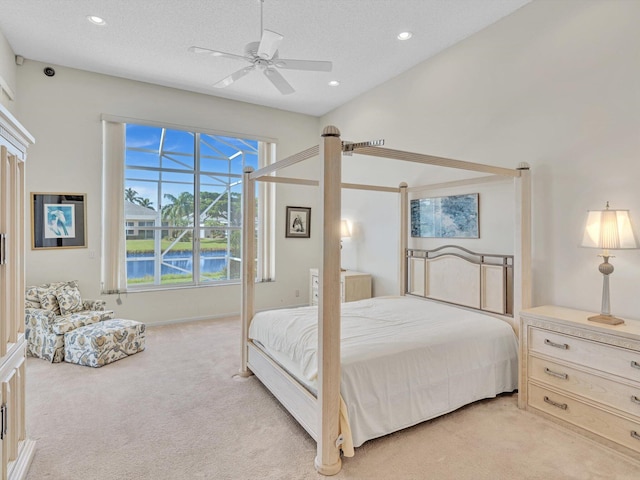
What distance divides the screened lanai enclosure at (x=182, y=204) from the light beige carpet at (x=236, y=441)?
2.24 metres

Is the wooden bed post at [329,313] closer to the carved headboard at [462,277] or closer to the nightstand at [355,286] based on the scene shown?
the carved headboard at [462,277]

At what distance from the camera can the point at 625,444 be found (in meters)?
2.14

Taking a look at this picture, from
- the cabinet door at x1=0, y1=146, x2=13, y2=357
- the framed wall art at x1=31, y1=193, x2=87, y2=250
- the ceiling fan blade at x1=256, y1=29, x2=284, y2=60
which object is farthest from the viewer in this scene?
the framed wall art at x1=31, y1=193, x2=87, y2=250

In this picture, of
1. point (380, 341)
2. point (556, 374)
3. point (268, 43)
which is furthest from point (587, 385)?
point (268, 43)

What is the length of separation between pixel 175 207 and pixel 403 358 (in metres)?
4.29

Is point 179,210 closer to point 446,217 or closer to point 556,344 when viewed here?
point 446,217

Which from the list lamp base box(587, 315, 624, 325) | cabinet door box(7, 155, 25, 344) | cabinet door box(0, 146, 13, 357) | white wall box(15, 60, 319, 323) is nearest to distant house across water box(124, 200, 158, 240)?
white wall box(15, 60, 319, 323)

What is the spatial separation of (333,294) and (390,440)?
3.64ft

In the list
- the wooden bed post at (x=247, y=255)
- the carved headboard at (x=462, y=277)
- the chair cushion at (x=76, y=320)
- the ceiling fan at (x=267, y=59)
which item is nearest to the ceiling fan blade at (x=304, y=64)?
the ceiling fan at (x=267, y=59)

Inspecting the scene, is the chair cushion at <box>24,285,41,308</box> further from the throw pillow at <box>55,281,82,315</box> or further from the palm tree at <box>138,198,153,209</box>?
the palm tree at <box>138,198,153,209</box>

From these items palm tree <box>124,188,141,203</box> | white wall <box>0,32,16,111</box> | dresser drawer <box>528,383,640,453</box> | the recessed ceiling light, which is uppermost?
the recessed ceiling light

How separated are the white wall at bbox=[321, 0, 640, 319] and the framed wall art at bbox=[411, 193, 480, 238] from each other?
0.56 feet

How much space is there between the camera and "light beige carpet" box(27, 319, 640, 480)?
1990mm

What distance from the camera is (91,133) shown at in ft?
15.1
